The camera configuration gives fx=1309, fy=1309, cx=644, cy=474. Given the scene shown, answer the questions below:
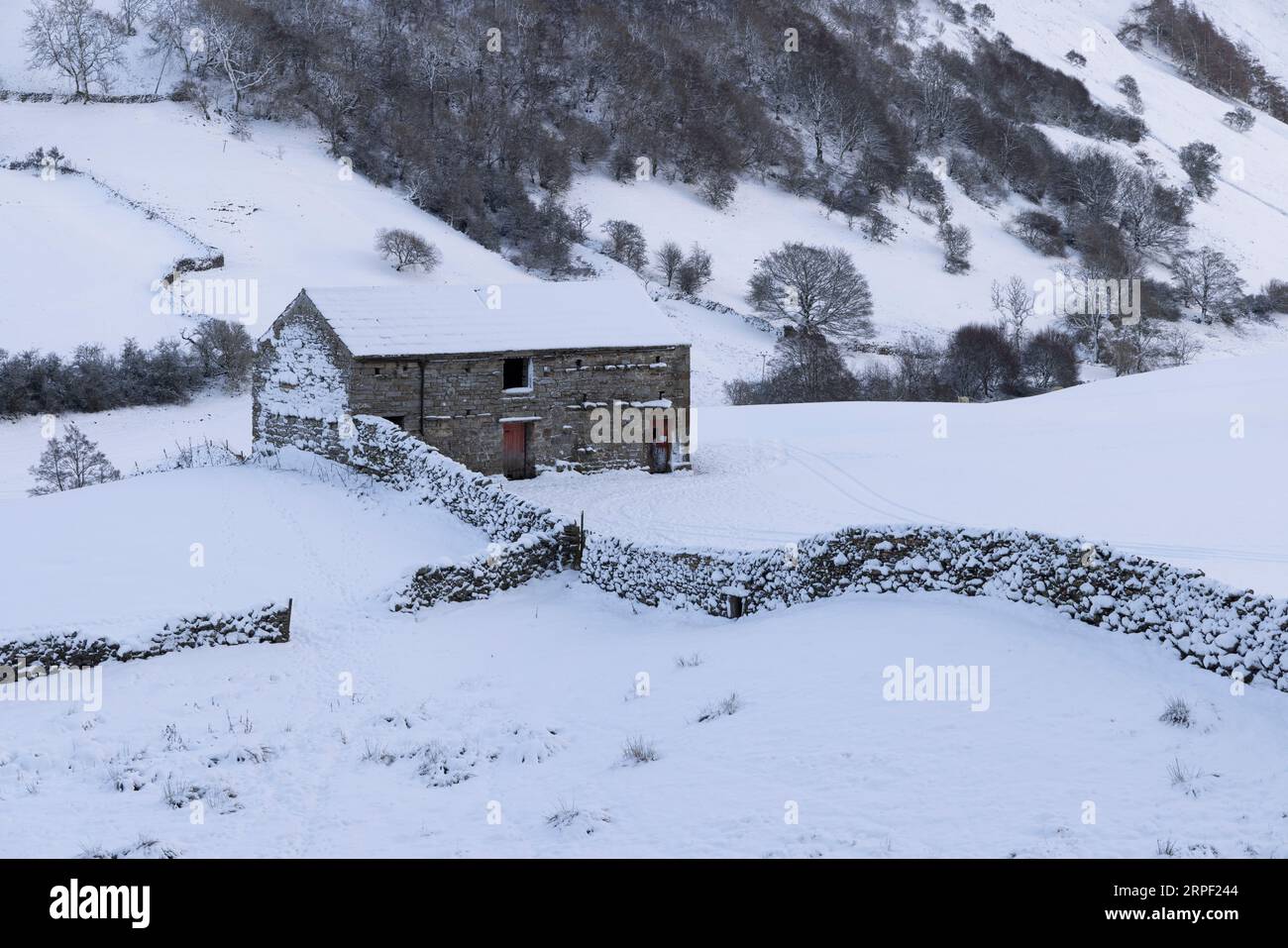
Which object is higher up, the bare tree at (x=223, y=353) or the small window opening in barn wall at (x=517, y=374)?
the bare tree at (x=223, y=353)

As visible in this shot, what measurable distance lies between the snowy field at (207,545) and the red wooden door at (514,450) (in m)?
3.94

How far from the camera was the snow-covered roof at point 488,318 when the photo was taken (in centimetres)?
2950

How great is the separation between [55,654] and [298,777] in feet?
17.2

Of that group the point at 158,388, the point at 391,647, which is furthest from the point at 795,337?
the point at 391,647

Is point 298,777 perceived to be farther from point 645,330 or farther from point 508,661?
point 645,330

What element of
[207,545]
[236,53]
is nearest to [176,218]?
[236,53]

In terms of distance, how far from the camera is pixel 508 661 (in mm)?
18891

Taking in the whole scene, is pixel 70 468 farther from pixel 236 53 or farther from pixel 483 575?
pixel 236 53

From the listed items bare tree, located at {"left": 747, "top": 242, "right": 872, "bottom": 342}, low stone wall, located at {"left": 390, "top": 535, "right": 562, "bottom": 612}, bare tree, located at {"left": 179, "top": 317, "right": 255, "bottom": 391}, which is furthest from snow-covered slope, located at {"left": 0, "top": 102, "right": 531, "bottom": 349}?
low stone wall, located at {"left": 390, "top": 535, "right": 562, "bottom": 612}

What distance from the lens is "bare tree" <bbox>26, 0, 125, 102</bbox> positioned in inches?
2758

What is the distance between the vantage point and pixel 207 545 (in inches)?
909

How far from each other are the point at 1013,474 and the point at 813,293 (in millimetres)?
30814

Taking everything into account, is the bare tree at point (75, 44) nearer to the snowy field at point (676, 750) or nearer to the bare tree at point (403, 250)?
the bare tree at point (403, 250)

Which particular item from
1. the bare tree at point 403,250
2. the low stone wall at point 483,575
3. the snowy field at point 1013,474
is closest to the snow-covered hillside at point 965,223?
the bare tree at point 403,250
